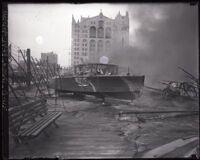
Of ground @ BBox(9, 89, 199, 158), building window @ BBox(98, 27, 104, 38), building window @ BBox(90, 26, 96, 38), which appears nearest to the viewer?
ground @ BBox(9, 89, 199, 158)

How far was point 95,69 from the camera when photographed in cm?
1070

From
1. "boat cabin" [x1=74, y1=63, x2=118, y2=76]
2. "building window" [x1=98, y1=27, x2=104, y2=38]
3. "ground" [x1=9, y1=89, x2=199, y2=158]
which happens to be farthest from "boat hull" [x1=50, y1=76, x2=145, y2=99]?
"building window" [x1=98, y1=27, x2=104, y2=38]

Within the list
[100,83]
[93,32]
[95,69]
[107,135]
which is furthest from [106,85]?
[107,135]

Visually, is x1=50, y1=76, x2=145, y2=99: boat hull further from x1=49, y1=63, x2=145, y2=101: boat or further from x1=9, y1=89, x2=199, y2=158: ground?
x1=9, y1=89, x2=199, y2=158: ground

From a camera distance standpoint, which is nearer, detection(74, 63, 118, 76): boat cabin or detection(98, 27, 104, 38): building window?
detection(98, 27, 104, 38): building window

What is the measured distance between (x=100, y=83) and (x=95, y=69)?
1037 mm

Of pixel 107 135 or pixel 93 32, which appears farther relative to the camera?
pixel 93 32

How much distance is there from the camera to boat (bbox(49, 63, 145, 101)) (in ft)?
33.0

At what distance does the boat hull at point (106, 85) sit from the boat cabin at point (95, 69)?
45cm

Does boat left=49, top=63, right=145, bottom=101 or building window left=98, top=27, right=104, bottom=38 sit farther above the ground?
building window left=98, top=27, right=104, bottom=38

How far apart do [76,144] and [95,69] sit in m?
6.76

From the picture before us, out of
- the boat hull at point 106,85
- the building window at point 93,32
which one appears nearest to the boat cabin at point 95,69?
the boat hull at point 106,85

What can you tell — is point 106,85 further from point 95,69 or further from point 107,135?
point 107,135

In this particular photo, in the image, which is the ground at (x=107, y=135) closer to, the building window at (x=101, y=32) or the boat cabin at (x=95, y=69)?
the building window at (x=101, y=32)
